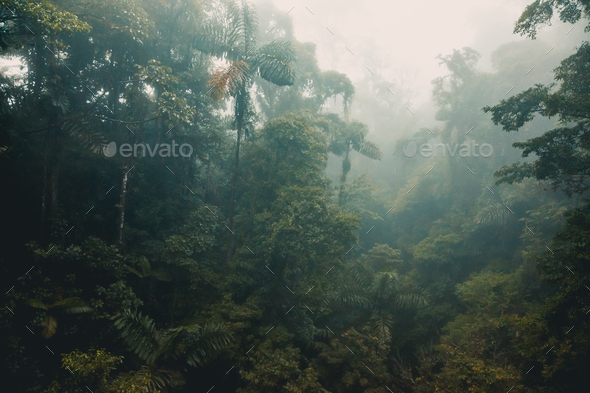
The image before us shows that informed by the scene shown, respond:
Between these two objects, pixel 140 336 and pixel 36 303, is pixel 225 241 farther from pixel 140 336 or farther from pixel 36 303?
pixel 36 303

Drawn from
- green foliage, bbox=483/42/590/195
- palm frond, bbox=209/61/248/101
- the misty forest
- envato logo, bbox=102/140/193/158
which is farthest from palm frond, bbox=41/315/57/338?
green foliage, bbox=483/42/590/195

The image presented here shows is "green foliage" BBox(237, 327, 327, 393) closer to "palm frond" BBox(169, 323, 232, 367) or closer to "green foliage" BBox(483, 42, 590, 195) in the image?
"palm frond" BBox(169, 323, 232, 367)

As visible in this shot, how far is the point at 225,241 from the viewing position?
37.2ft

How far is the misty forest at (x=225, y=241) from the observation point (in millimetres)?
6199

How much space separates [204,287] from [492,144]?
58.6ft

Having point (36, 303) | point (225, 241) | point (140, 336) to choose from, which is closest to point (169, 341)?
point (140, 336)

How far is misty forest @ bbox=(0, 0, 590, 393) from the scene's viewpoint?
6199mm

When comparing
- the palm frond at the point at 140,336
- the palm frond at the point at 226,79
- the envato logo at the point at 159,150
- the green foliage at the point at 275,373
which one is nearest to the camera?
the palm frond at the point at 140,336

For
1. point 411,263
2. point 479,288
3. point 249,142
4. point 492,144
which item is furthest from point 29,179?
point 492,144

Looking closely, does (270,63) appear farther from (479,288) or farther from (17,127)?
(479,288)

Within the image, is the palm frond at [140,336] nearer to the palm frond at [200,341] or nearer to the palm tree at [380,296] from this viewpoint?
the palm frond at [200,341]

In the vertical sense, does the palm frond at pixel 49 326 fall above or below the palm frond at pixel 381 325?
above

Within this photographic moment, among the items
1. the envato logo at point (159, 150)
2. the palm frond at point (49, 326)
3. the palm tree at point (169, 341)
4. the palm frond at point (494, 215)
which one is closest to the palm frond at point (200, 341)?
the palm tree at point (169, 341)

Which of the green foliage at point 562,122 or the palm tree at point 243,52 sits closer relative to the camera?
the green foliage at point 562,122
